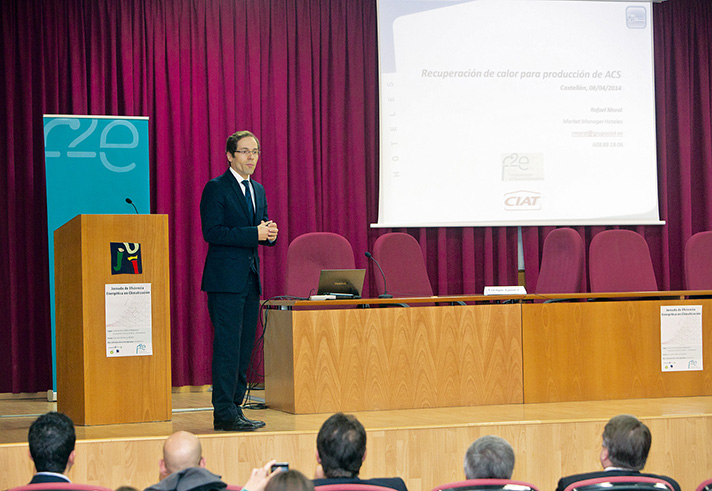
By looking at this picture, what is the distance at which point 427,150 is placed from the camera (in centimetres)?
695

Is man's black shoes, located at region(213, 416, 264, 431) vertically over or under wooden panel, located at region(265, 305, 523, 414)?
under

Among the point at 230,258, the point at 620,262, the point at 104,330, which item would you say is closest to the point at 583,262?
the point at 620,262

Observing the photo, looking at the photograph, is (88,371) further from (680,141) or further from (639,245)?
(680,141)

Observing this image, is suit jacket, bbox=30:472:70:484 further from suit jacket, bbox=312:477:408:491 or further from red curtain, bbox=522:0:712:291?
red curtain, bbox=522:0:712:291

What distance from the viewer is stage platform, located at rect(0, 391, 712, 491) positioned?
3729 millimetres

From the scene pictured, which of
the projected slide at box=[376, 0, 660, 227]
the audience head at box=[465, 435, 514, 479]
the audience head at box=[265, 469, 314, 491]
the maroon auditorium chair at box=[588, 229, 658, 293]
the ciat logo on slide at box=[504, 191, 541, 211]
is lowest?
the audience head at box=[465, 435, 514, 479]

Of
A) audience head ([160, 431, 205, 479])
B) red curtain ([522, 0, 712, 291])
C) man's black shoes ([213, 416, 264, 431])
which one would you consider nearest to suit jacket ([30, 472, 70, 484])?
audience head ([160, 431, 205, 479])

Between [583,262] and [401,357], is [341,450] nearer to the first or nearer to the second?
[401,357]

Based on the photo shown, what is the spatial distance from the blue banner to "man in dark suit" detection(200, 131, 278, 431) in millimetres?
1927

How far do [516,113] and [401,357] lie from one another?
3.12m

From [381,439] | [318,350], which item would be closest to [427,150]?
[318,350]

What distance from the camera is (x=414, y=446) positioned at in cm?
393

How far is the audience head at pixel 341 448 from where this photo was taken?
101 inches

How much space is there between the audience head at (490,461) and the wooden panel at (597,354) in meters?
2.36
